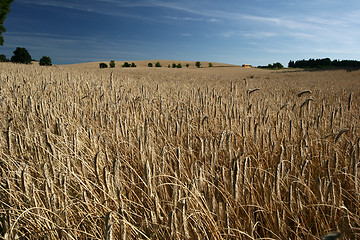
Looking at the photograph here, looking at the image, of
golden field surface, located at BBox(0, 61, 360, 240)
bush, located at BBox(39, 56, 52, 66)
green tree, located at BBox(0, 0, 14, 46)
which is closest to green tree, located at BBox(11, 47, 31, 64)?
bush, located at BBox(39, 56, 52, 66)

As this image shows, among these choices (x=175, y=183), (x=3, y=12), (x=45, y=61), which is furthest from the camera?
(x=45, y=61)

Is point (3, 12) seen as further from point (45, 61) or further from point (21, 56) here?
point (21, 56)

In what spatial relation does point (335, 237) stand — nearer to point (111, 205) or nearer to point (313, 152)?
point (111, 205)

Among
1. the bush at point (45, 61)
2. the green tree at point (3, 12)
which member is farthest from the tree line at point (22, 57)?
the green tree at point (3, 12)

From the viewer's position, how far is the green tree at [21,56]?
3916cm

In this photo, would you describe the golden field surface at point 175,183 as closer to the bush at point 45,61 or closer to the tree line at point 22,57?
the bush at point 45,61

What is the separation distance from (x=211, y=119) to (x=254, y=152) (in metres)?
1.06

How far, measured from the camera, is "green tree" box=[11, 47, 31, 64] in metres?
39.2

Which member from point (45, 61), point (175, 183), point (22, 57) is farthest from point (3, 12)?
point (175, 183)

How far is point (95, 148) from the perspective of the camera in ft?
7.03

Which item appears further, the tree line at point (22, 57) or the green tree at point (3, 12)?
the tree line at point (22, 57)

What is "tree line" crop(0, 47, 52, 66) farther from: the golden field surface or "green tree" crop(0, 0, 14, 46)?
the golden field surface

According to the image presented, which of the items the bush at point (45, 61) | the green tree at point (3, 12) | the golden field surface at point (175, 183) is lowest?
the golden field surface at point (175, 183)

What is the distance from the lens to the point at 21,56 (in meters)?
39.8
